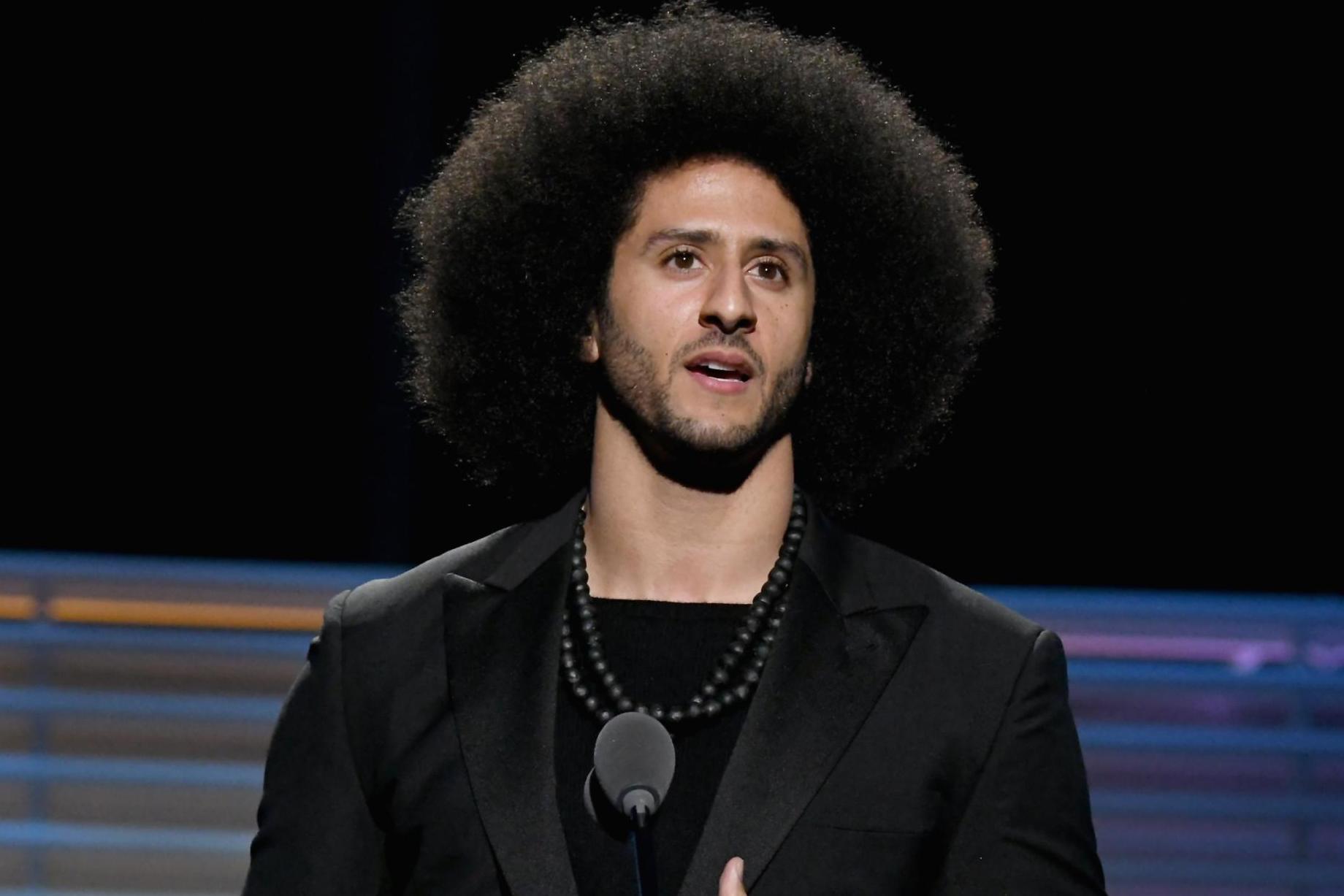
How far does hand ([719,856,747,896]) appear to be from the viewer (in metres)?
2.29

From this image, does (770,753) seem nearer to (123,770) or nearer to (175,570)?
(175,570)

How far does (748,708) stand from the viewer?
2752mm

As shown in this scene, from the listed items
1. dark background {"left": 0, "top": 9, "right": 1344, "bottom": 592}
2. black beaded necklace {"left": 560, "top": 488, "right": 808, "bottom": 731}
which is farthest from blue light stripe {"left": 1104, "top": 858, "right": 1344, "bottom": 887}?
black beaded necklace {"left": 560, "top": 488, "right": 808, "bottom": 731}

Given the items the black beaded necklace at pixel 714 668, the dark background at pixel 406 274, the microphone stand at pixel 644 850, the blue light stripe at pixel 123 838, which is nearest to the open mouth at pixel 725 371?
the black beaded necklace at pixel 714 668

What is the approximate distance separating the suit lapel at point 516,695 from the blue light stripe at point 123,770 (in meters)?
2.39

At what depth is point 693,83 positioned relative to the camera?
3.21m

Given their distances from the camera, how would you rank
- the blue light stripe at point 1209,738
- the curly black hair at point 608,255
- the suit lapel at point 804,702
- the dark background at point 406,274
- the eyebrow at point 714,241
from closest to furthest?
the suit lapel at point 804,702 → the eyebrow at point 714,241 → the curly black hair at point 608,255 → the dark background at point 406,274 → the blue light stripe at point 1209,738

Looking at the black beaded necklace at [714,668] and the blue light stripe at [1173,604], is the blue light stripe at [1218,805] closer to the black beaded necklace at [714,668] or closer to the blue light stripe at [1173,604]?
the blue light stripe at [1173,604]

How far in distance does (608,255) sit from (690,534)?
24.6 inches

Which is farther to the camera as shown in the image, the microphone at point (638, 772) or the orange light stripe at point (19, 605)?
the orange light stripe at point (19, 605)

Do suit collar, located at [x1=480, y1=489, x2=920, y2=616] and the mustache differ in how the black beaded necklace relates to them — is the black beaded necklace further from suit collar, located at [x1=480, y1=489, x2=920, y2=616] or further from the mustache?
the mustache

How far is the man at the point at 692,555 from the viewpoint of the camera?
2588 millimetres

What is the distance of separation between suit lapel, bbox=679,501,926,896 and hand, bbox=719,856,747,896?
0.46ft

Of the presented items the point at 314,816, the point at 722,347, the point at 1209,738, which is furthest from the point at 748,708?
the point at 1209,738
